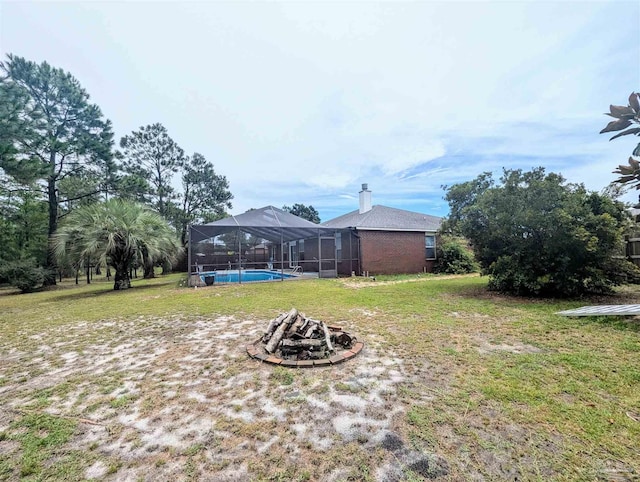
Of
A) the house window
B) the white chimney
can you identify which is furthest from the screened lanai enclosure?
the house window

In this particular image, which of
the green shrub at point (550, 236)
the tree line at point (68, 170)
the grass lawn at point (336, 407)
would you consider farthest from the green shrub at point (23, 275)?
the green shrub at point (550, 236)

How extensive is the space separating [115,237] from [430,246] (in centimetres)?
1524

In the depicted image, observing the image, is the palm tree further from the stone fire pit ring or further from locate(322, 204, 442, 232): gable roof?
the stone fire pit ring

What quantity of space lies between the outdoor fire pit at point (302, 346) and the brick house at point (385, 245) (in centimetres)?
1014

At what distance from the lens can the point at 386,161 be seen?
1853 cm

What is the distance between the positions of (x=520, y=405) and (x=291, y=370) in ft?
7.23

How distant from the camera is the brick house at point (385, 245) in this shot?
14.2 m

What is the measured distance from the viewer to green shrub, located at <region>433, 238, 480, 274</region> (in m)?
15.0

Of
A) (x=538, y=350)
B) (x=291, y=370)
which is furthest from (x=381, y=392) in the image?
(x=538, y=350)

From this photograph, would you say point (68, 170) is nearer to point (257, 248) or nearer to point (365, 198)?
point (257, 248)

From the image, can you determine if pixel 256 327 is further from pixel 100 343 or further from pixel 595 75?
pixel 595 75

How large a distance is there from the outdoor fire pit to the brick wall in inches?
407

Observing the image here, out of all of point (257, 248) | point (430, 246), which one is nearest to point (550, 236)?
point (430, 246)

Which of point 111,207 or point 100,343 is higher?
point 111,207
